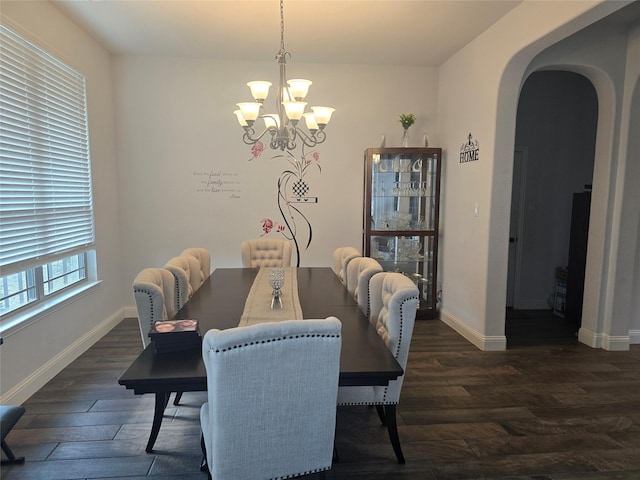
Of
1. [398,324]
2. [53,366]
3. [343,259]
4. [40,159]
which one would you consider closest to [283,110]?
[343,259]

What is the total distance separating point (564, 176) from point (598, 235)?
1.45m

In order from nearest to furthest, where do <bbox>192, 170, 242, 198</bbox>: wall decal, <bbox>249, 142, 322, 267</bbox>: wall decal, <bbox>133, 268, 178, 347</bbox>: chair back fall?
<bbox>133, 268, 178, 347</bbox>: chair back
<bbox>192, 170, 242, 198</bbox>: wall decal
<bbox>249, 142, 322, 267</bbox>: wall decal

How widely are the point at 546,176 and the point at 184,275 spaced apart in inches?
174

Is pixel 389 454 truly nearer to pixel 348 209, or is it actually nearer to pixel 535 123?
pixel 348 209

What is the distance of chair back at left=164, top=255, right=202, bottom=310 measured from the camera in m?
2.75

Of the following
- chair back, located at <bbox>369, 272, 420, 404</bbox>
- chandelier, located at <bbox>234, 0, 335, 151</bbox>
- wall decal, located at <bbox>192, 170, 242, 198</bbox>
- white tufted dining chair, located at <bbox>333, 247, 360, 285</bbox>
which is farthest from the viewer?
wall decal, located at <bbox>192, 170, 242, 198</bbox>

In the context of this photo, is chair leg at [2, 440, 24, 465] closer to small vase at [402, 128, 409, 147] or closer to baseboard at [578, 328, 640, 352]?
small vase at [402, 128, 409, 147]

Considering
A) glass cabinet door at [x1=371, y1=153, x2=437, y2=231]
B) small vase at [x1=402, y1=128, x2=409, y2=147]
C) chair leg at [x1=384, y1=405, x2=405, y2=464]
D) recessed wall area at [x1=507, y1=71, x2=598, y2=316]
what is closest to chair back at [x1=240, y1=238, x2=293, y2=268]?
glass cabinet door at [x1=371, y1=153, x2=437, y2=231]

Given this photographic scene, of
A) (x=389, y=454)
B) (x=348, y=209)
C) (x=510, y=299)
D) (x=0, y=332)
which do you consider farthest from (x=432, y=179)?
(x=0, y=332)

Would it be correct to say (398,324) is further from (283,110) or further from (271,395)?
(283,110)

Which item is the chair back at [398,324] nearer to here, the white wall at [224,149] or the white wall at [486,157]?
the white wall at [486,157]

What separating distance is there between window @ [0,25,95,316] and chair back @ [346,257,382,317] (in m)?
2.33

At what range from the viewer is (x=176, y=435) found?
241 cm

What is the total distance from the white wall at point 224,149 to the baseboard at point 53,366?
73 cm
